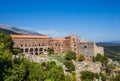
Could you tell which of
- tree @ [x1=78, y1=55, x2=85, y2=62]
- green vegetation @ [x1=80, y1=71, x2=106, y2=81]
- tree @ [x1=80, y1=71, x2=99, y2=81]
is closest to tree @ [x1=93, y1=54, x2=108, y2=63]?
tree @ [x1=78, y1=55, x2=85, y2=62]

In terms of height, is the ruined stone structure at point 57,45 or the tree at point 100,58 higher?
the ruined stone structure at point 57,45

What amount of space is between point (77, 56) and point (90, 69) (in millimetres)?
11610

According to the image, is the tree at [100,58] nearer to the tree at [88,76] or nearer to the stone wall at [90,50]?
the stone wall at [90,50]

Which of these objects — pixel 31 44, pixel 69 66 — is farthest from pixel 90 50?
pixel 31 44

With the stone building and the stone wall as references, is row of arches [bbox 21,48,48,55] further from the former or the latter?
the stone wall

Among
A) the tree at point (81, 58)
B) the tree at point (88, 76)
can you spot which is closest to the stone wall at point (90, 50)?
the tree at point (81, 58)

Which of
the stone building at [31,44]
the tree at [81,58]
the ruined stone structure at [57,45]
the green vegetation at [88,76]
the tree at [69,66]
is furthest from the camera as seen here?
the stone building at [31,44]

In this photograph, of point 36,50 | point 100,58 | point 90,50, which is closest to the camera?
point 100,58

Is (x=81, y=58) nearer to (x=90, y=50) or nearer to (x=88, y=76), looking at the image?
(x=90, y=50)

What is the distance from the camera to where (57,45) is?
116 meters

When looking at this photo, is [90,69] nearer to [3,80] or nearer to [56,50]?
[56,50]

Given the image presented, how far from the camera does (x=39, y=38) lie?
12325 cm

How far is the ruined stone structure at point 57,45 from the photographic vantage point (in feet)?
353

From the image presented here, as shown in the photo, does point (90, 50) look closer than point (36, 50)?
Yes
